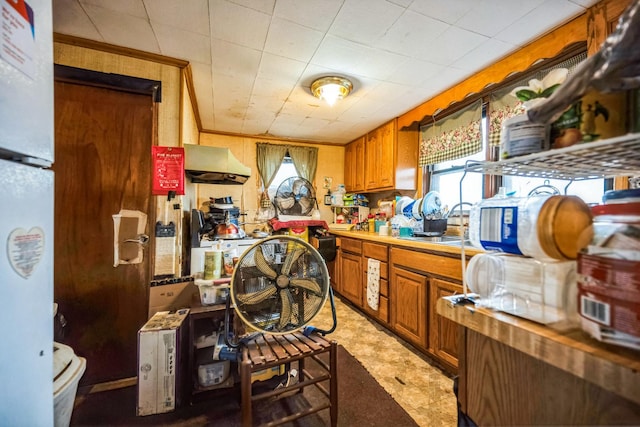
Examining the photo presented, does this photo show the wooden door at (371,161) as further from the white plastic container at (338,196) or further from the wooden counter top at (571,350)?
the wooden counter top at (571,350)

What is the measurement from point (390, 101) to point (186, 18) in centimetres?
190

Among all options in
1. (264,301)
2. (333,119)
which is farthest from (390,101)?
(264,301)

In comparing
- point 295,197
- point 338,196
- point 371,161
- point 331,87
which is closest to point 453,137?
point 371,161

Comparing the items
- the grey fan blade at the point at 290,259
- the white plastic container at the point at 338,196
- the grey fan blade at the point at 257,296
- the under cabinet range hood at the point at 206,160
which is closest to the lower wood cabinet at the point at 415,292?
the grey fan blade at the point at 290,259

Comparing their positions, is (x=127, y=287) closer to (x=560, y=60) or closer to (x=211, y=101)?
(x=211, y=101)

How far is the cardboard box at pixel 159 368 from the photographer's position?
4.47 ft

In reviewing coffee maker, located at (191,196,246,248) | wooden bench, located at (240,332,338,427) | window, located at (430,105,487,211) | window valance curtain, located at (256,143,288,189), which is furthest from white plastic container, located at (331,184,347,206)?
wooden bench, located at (240,332,338,427)

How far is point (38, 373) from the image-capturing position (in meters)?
0.63

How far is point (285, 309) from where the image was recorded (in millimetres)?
1264

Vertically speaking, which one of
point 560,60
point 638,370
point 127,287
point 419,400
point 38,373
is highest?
point 560,60

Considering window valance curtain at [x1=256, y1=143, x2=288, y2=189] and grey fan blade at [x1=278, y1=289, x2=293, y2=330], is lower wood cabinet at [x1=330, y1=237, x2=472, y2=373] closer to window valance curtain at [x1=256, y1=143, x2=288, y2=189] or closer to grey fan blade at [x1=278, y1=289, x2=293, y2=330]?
grey fan blade at [x1=278, y1=289, x2=293, y2=330]

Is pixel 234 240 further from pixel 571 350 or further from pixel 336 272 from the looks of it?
pixel 571 350

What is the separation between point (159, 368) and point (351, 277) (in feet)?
6.77

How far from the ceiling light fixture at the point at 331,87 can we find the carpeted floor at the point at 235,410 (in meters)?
2.24
